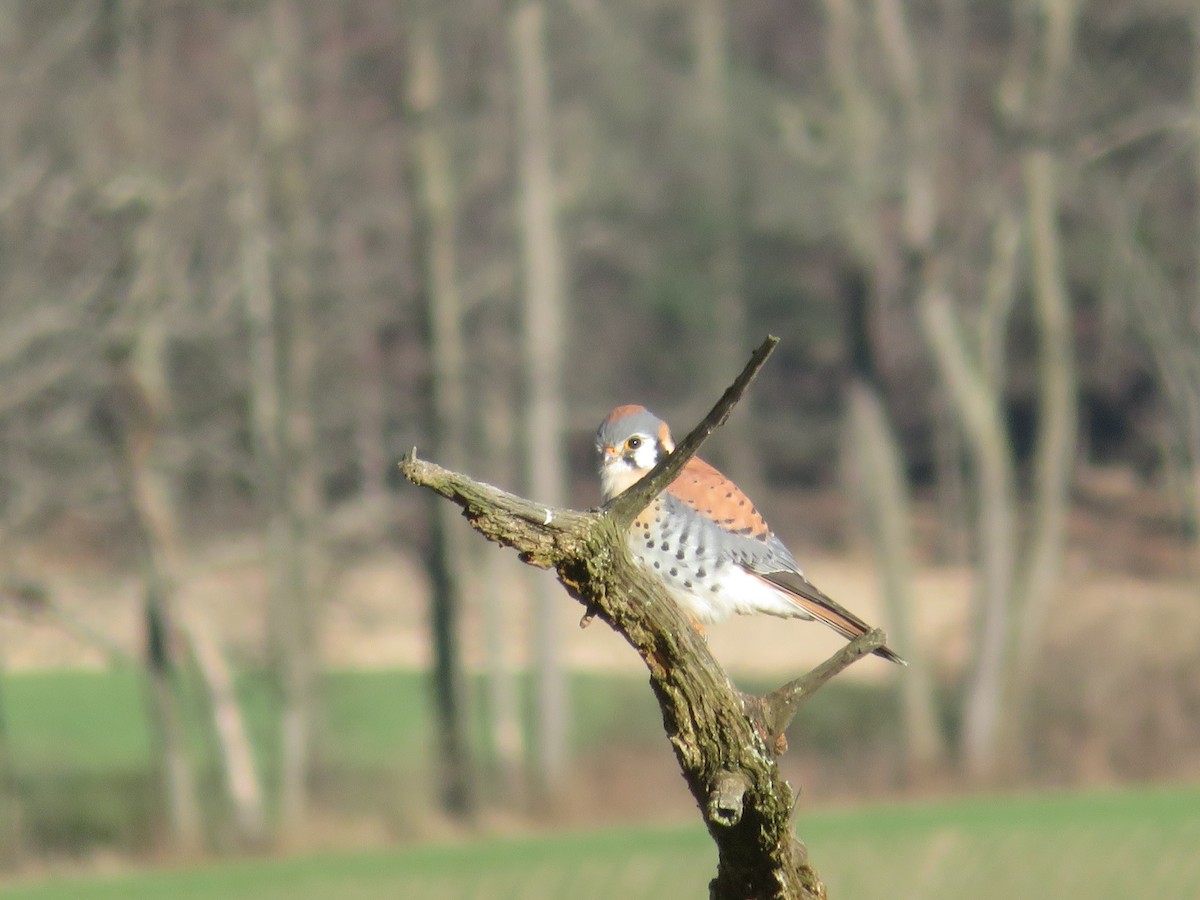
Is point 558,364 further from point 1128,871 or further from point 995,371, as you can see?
point 1128,871

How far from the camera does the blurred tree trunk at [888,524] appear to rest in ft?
61.2

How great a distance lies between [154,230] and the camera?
12.3 metres

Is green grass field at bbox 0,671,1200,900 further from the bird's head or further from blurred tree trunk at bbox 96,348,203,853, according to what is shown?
the bird's head

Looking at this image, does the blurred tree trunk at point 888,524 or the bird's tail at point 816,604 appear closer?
the bird's tail at point 816,604

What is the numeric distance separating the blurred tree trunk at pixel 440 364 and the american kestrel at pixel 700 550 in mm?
12590

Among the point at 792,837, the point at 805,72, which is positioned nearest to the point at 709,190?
the point at 805,72

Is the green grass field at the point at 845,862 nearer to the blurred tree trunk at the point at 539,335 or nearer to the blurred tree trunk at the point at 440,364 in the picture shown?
the blurred tree trunk at the point at 440,364

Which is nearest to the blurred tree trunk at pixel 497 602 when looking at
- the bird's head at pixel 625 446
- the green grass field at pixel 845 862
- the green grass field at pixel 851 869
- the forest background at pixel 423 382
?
the forest background at pixel 423 382

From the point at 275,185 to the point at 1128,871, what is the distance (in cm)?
1024

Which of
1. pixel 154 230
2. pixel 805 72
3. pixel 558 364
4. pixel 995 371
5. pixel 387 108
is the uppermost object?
pixel 805 72

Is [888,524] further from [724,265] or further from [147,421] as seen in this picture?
[724,265]

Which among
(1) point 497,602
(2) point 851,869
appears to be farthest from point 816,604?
(1) point 497,602

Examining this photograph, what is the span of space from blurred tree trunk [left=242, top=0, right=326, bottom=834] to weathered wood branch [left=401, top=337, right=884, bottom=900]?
1255cm

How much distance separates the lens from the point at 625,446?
4.50 metres
